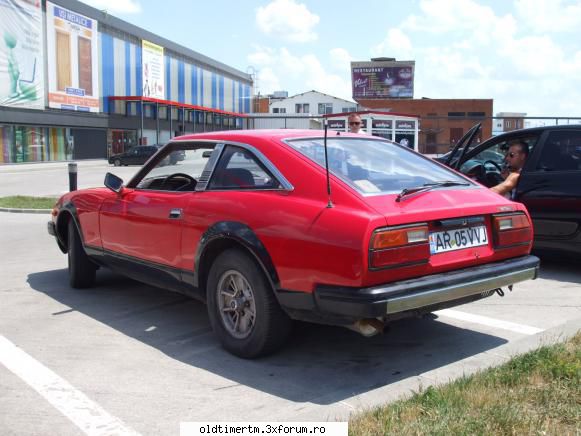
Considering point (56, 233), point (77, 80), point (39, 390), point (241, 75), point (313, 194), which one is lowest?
point (39, 390)

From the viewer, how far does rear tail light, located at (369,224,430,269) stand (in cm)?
357

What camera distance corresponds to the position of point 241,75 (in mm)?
82688

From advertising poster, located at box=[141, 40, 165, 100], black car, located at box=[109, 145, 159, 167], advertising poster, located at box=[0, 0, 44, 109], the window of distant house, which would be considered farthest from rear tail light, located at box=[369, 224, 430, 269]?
the window of distant house

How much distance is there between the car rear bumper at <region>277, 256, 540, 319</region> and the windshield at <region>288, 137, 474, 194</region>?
0.67 metres

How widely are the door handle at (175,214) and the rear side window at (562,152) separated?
14.4 feet

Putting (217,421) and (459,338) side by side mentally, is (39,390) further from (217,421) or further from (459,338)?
(459,338)

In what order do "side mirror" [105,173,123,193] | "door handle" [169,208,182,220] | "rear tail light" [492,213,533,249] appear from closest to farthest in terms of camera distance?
"rear tail light" [492,213,533,249] → "door handle" [169,208,182,220] → "side mirror" [105,173,123,193]

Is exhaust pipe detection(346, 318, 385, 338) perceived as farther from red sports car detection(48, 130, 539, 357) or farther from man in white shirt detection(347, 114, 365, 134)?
man in white shirt detection(347, 114, 365, 134)

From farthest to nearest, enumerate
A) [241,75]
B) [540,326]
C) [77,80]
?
[241,75], [77,80], [540,326]

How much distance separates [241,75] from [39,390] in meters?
81.5

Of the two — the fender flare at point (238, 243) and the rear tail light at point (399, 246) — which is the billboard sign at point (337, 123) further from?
the rear tail light at point (399, 246)

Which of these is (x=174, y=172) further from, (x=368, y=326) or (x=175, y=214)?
(x=368, y=326)

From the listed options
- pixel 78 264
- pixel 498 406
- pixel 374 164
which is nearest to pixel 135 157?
pixel 78 264

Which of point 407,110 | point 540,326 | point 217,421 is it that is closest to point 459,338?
point 540,326
